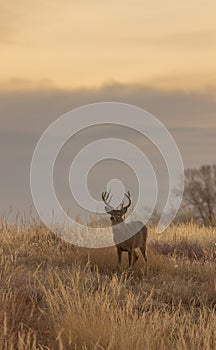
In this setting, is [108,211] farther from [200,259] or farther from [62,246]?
[200,259]

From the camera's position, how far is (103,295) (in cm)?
984

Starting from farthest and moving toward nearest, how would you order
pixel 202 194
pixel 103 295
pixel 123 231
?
pixel 202 194 → pixel 123 231 → pixel 103 295

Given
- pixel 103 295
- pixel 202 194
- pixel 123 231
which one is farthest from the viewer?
pixel 202 194

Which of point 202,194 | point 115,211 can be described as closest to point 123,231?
point 115,211

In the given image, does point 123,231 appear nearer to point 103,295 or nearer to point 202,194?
point 103,295

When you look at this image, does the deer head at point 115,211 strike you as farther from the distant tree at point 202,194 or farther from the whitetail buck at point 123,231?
the distant tree at point 202,194

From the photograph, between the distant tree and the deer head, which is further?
the distant tree

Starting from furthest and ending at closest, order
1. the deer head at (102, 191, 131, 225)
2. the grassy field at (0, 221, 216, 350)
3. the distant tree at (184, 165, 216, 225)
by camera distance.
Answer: the distant tree at (184, 165, 216, 225), the deer head at (102, 191, 131, 225), the grassy field at (0, 221, 216, 350)

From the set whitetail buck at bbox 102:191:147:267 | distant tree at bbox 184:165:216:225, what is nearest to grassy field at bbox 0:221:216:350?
whitetail buck at bbox 102:191:147:267

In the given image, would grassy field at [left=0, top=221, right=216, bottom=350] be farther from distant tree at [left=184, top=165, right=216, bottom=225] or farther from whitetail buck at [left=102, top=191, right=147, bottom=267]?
distant tree at [left=184, top=165, right=216, bottom=225]

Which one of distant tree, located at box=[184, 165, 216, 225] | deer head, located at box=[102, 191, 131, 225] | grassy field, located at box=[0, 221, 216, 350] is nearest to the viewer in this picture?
Result: grassy field, located at box=[0, 221, 216, 350]

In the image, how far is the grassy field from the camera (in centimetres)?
787

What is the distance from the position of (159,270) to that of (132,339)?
6.32 m

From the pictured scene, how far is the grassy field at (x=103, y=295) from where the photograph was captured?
7.87 m
